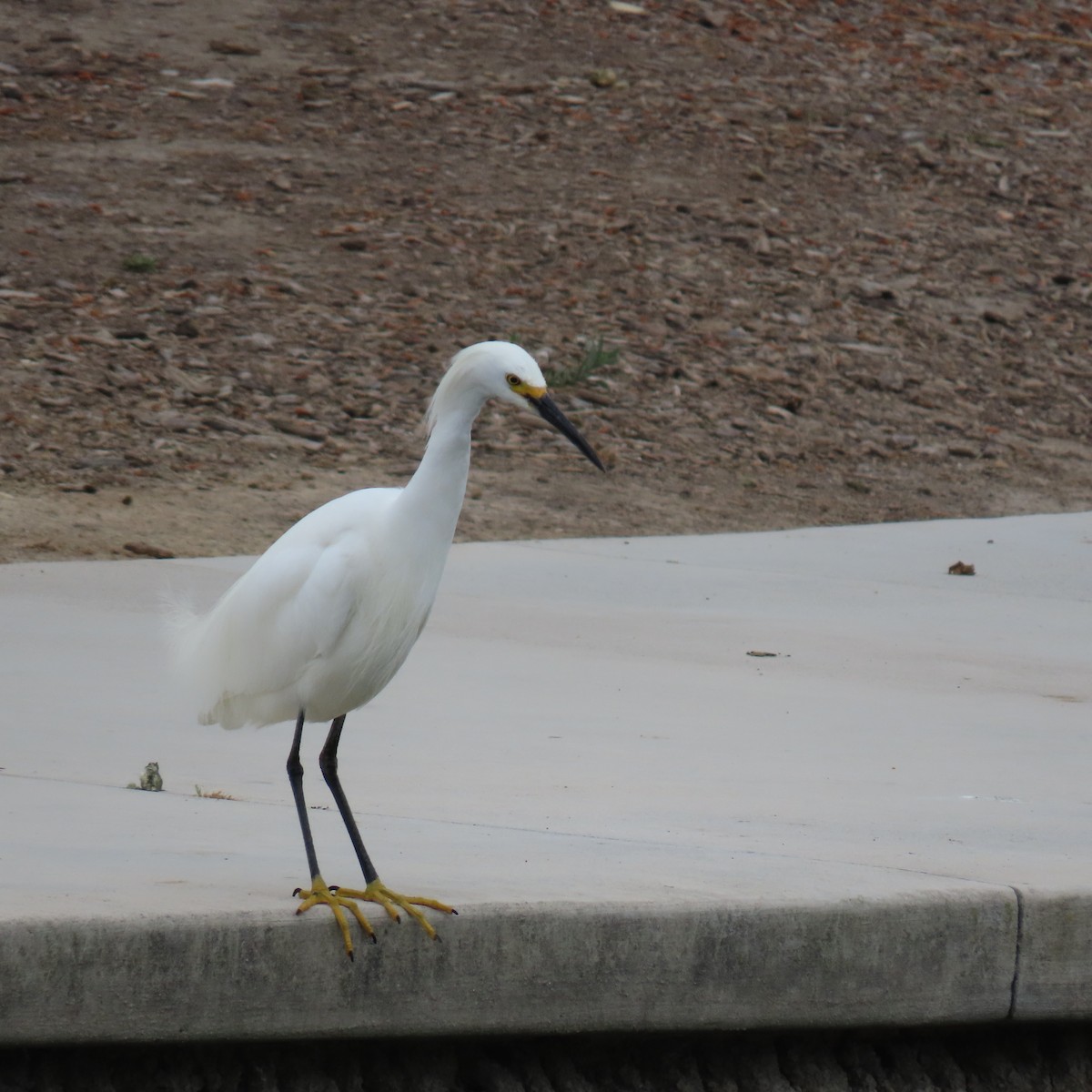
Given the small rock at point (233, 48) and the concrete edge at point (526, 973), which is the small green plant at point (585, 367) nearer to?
the small rock at point (233, 48)

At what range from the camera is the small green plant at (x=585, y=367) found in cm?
1086

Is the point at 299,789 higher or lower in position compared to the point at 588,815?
higher

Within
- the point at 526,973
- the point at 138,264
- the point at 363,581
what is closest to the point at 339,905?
the point at 526,973

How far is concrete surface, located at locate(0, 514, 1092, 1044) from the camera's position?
3.48m

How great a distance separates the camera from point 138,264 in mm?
11266

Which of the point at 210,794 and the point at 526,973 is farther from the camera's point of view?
the point at 210,794

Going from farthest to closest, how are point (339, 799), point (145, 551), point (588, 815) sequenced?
point (145, 551) < point (588, 815) < point (339, 799)

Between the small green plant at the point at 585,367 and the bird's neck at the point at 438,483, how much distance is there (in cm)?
685

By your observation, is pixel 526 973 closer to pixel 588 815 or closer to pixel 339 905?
pixel 339 905

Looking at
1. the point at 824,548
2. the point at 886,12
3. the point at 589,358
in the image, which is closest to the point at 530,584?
the point at 824,548

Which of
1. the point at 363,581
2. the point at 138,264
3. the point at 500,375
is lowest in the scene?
the point at 138,264

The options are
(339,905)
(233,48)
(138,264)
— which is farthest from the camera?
(233,48)

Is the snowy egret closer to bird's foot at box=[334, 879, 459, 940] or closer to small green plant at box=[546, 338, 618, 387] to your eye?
bird's foot at box=[334, 879, 459, 940]

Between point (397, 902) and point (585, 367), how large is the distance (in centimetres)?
755
